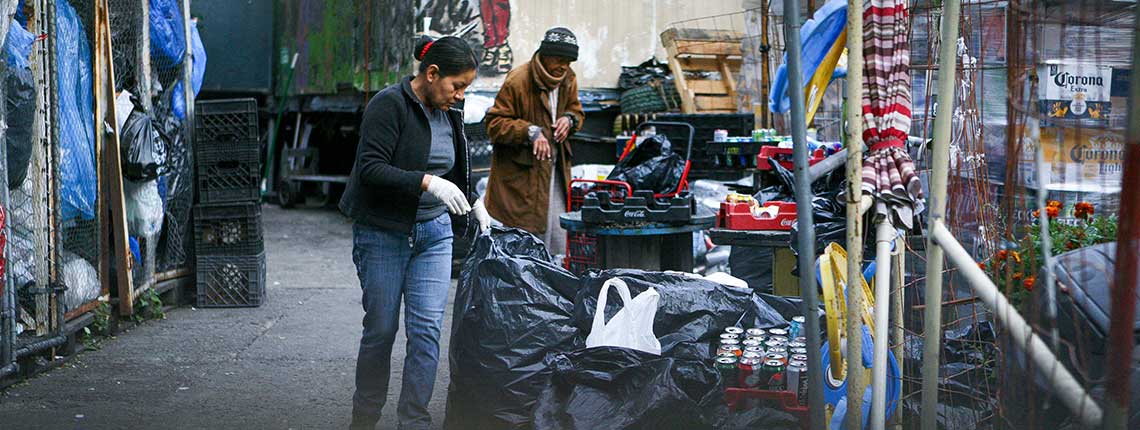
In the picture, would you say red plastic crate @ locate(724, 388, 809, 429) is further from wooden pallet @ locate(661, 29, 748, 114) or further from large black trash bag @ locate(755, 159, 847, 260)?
wooden pallet @ locate(661, 29, 748, 114)

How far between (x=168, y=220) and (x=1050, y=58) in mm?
6559

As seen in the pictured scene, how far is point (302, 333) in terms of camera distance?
23.8 ft

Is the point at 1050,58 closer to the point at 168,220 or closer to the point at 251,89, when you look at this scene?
the point at 168,220

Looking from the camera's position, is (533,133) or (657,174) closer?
(533,133)

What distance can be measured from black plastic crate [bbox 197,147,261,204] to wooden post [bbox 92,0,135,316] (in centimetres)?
106

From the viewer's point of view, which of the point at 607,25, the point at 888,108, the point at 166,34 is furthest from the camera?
the point at 607,25

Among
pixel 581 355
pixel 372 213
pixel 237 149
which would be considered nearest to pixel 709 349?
pixel 581 355

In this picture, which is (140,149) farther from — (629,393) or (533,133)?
(629,393)

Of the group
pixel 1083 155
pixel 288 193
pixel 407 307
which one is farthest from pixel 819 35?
pixel 288 193

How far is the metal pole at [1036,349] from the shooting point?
2293 millimetres

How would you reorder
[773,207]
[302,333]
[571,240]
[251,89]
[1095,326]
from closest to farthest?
[1095,326]
[773,207]
[571,240]
[302,333]
[251,89]

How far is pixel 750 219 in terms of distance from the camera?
5.72 metres

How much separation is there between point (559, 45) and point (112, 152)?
284 cm

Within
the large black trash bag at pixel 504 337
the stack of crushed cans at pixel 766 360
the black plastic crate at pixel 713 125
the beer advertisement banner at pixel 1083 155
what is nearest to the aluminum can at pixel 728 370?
the stack of crushed cans at pixel 766 360
